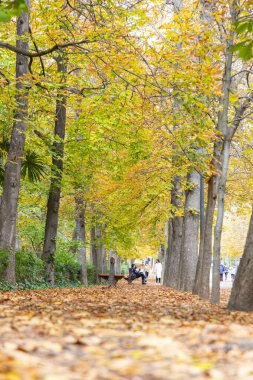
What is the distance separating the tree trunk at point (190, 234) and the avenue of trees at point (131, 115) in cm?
4

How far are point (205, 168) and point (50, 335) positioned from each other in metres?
8.23

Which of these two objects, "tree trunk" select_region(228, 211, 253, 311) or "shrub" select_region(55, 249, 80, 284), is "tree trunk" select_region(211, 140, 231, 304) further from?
"shrub" select_region(55, 249, 80, 284)

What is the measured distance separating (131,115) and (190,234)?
18.5 feet

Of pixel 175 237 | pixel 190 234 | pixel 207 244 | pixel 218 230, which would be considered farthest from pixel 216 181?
pixel 175 237

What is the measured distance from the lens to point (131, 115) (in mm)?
14469

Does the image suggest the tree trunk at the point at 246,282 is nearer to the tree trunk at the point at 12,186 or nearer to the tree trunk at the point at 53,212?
the tree trunk at the point at 12,186

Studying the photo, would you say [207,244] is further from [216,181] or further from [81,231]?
[81,231]

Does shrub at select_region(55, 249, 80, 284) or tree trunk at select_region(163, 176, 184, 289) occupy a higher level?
tree trunk at select_region(163, 176, 184, 289)

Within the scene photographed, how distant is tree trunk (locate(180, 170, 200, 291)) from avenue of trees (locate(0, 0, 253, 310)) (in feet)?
0.13

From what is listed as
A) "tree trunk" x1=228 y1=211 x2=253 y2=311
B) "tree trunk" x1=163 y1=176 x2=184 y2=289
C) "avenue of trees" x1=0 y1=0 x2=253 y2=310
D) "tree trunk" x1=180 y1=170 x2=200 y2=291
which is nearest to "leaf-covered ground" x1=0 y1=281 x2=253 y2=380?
"tree trunk" x1=228 y1=211 x2=253 y2=311

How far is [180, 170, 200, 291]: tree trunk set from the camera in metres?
18.5

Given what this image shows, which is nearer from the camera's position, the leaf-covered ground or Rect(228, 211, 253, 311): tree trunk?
the leaf-covered ground

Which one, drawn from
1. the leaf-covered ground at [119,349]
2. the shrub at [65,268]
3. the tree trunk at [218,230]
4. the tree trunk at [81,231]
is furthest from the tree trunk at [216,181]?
the tree trunk at [81,231]

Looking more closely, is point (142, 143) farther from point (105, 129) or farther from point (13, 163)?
point (13, 163)
